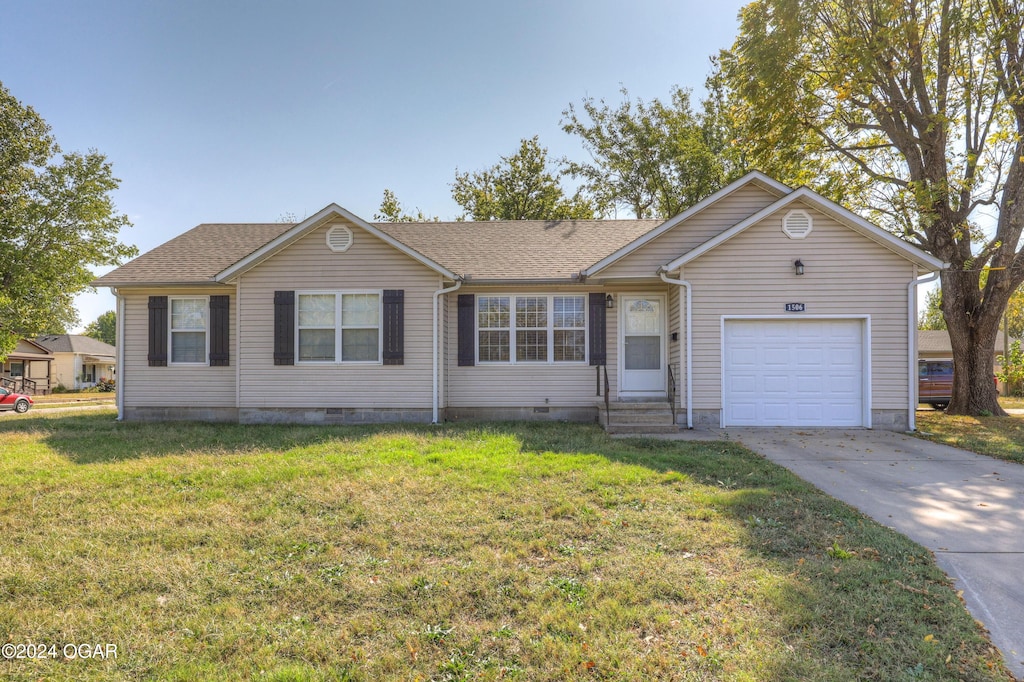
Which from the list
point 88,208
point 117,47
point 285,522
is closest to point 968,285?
point 285,522

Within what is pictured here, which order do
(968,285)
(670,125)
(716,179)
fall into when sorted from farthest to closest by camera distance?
1. (670,125)
2. (716,179)
3. (968,285)

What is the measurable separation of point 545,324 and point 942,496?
7.29 meters

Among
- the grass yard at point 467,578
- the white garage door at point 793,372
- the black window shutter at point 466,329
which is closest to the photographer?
the grass yard at point 467,578

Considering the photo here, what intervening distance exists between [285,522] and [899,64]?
1634 cm

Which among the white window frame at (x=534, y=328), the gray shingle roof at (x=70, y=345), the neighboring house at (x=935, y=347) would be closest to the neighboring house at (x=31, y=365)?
the gray shingle roof at (x=70, y=345)

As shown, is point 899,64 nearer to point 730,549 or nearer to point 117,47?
point 730,549

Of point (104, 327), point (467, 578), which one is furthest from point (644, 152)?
point (104, 327)

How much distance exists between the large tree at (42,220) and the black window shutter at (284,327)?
14974mm

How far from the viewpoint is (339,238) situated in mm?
10758

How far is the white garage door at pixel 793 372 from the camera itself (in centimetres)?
991

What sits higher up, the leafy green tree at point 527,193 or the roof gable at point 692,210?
the leafy green tree at point 527,193

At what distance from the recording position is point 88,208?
803 inches

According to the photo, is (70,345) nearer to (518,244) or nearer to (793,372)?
(518,244)

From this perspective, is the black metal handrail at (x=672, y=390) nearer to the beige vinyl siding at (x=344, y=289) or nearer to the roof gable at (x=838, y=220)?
the roof gable at (x=838, y=220)
